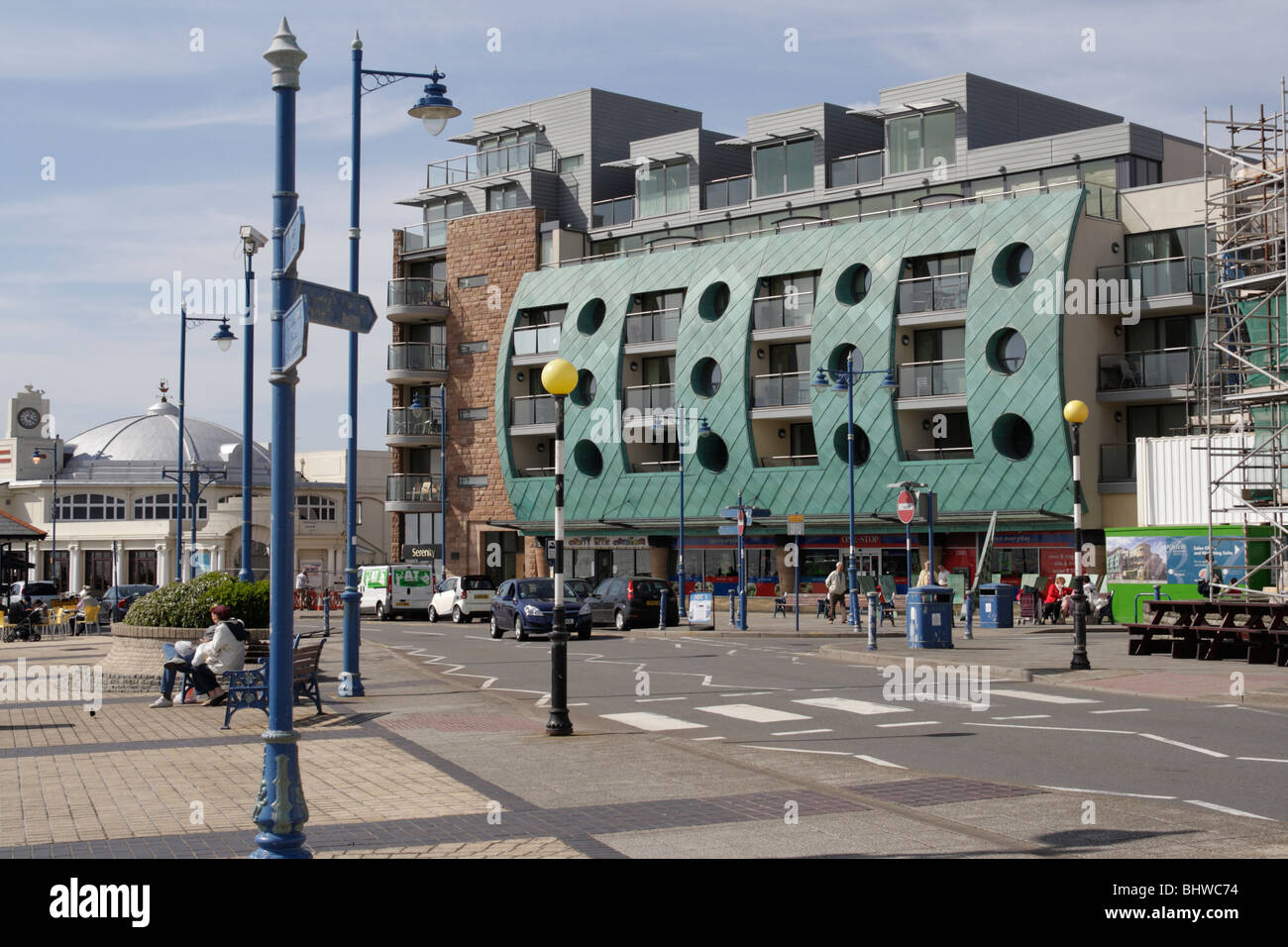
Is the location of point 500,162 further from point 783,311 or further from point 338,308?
point 338,308

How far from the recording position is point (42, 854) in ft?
27.9

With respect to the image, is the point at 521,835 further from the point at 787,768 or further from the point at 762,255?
the point at 762,255

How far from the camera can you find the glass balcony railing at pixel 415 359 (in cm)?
6625

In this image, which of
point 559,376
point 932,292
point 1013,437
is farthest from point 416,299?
point 559,376

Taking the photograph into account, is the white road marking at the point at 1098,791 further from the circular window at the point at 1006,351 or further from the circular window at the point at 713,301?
the circular window at the point at 713,301

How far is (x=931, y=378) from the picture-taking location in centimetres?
4959

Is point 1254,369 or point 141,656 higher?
point 1254,369

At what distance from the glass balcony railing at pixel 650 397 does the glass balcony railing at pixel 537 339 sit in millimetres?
4418

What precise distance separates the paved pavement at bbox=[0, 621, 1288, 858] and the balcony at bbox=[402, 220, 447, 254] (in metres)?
51.3

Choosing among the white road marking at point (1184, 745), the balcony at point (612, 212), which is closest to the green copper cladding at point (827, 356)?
the balcony at point (612, 212)

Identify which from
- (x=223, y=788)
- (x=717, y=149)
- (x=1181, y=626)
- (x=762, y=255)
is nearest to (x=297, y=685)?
(x=223, y=788)

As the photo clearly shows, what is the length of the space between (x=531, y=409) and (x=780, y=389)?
13.3m

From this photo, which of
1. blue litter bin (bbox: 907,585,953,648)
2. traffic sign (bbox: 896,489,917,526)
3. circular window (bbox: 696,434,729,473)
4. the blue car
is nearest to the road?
blue litter bin (bbox: 907,585,953,648)
